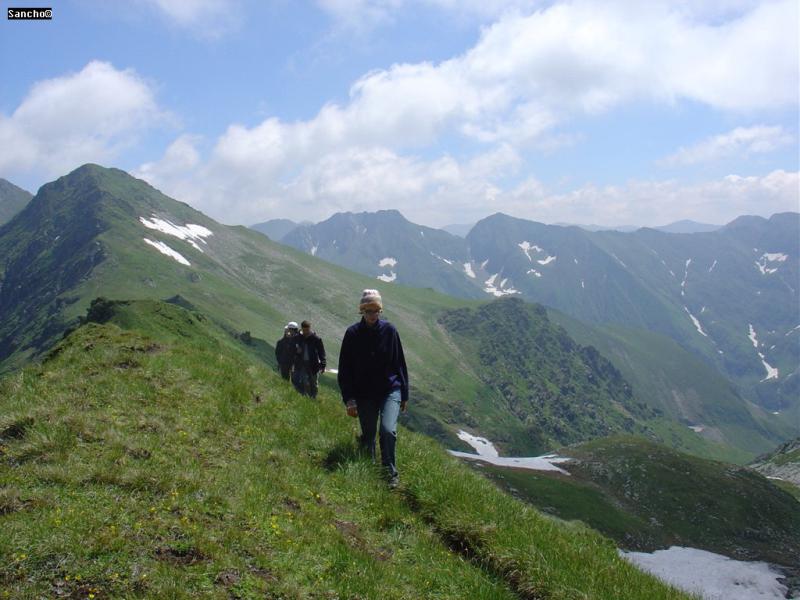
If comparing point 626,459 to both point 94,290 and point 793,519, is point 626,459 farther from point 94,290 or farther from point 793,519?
point 94,290

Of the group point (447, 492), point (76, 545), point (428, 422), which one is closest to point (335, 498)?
point (447, 492)

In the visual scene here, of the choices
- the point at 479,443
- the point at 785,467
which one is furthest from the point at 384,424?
the point at 479,443

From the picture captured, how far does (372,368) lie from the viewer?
11.5 m

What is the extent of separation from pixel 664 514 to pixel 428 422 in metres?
101

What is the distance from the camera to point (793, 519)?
77.9 m

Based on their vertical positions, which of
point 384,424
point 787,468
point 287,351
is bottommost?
point 787,468

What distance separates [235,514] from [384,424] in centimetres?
348

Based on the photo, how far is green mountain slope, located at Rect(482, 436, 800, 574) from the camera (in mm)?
68200

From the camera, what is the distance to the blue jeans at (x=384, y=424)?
11047 mm

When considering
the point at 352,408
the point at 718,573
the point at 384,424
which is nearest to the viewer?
the point at 384,424

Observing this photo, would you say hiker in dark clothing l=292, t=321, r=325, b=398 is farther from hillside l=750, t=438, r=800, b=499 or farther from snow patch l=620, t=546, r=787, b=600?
hillside l=750, t=438, r=800, b=499

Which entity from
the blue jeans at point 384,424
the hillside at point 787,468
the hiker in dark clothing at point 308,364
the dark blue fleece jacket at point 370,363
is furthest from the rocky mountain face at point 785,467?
the dark blue fleece jacket at point 370,363

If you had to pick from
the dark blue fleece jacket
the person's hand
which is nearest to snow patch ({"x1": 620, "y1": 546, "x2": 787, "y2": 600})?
the dark blue fleece jacket

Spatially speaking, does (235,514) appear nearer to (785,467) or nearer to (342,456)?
(342,456)
